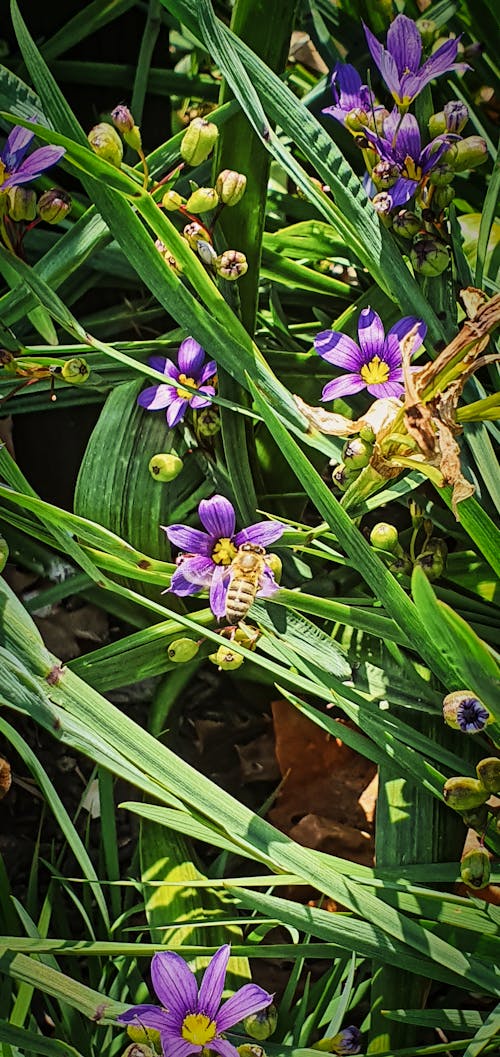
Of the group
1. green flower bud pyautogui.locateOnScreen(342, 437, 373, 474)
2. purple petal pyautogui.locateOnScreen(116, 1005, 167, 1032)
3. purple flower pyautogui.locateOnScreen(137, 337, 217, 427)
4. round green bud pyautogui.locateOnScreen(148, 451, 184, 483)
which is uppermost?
purple flower pyautogui.locateOnScreen(137, 337, 217, 427)

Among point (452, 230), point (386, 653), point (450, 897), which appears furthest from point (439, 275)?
point (450, 897)

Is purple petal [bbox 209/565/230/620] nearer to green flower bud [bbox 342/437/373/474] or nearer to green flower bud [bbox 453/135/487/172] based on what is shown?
green flower bud [bbox 342/437/373/474]

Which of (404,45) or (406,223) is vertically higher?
(404,45)

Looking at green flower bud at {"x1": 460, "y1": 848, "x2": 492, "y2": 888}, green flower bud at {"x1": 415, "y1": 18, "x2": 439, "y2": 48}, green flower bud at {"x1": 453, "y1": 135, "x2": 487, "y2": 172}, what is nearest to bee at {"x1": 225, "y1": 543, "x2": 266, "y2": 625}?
green flower bud at {"x1": 460, "y1": 848, "x2": 492, "y2": 888}

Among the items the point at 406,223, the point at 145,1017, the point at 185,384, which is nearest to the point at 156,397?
A: the point at 185,384

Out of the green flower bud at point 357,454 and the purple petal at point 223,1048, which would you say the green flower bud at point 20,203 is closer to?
the green flower bud at point 357,454

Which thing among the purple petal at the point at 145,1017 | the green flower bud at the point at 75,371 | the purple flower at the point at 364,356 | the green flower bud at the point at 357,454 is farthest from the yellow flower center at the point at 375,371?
the purple petal at the point at 145,1017

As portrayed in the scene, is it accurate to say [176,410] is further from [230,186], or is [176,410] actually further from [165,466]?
[230,186]
